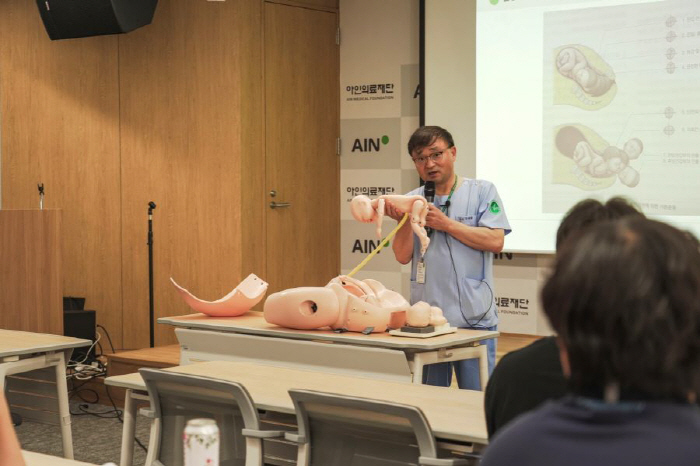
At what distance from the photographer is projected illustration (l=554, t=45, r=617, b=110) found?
18.3 feet

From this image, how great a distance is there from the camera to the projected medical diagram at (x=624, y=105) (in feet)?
17.4

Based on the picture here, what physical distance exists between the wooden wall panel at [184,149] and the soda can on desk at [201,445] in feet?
17.2

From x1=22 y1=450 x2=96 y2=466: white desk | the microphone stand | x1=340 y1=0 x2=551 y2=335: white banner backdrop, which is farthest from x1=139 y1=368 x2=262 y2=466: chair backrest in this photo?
x1=340 y1=0 x2=551 y2=335: white banner backdrop

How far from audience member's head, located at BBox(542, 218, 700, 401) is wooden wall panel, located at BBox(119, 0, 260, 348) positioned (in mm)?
5764

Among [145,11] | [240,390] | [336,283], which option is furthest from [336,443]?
[145,11]

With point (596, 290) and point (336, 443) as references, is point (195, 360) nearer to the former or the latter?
point (336, 443)

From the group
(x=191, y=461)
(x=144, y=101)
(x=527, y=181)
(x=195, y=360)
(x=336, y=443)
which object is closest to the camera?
(x=191, y=461)

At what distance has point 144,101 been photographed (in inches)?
270

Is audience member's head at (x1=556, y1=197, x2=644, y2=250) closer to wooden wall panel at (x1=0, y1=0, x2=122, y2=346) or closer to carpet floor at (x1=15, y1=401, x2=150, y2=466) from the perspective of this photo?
carpet floor at (x1=15, y1=401, x2=150, y2=466)

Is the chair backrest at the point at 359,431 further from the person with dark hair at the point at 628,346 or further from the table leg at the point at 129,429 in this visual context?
the person with dark hair at the point at 628,346

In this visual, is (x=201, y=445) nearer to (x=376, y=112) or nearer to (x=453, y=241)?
(x=453, y=241)

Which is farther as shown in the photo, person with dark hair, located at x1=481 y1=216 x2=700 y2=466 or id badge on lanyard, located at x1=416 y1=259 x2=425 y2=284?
id badge on lanyard, located at x1=416 y1=259 x2=425 y2=284

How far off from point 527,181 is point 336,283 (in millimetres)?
2424

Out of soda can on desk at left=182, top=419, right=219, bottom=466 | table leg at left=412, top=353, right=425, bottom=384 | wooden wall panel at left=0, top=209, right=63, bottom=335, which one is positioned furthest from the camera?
wooden wall panel at left=0, top=209, right=63, bottom=335
